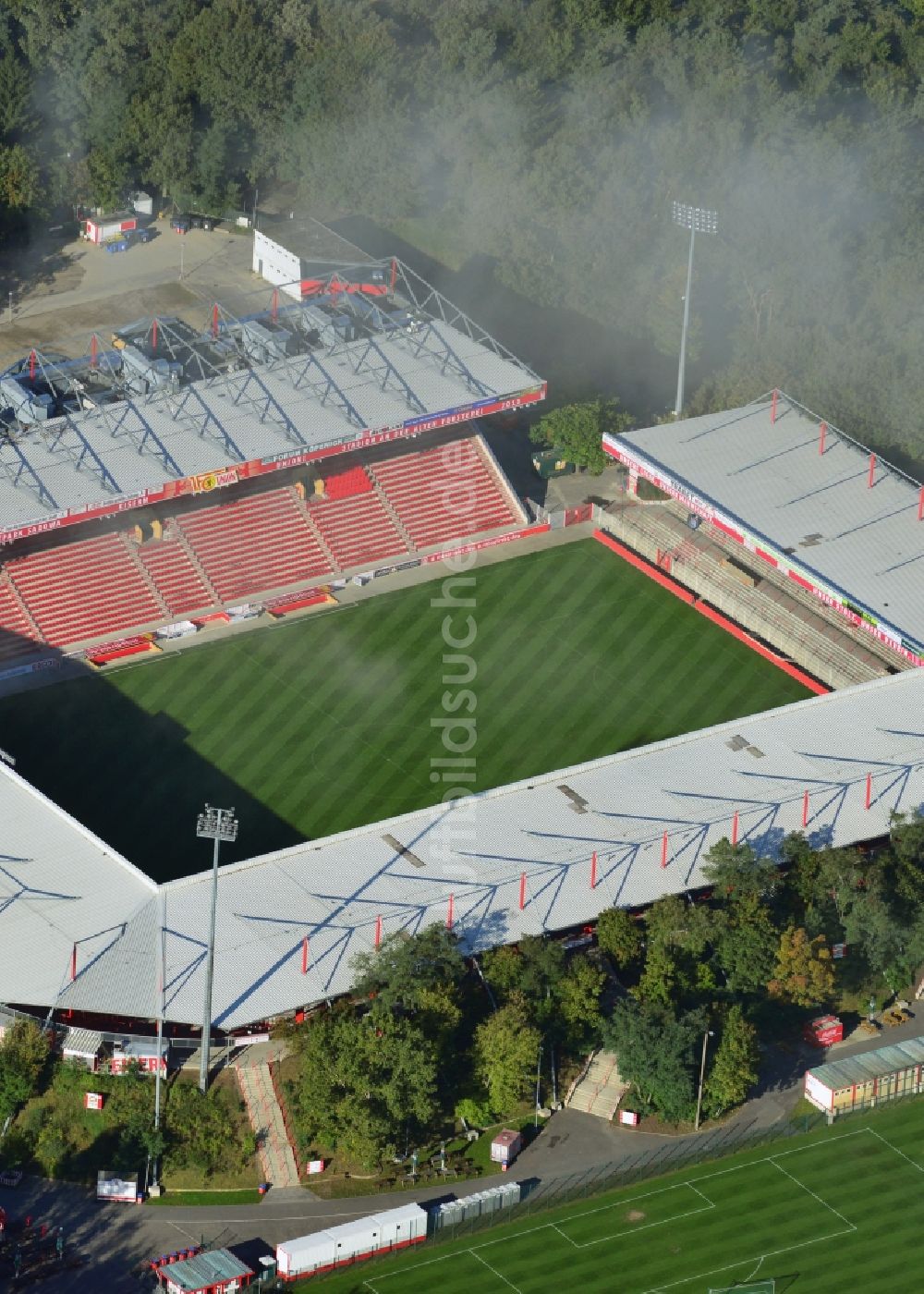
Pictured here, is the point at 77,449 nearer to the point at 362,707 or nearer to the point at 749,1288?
the point at 362,707

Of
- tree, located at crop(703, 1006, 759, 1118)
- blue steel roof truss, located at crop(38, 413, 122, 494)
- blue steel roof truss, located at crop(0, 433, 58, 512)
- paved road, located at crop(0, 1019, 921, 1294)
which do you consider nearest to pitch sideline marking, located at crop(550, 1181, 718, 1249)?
paved road, located at crop(0, 1019, 921, 1294)

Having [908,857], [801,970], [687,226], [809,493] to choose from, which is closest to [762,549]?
[809,493]

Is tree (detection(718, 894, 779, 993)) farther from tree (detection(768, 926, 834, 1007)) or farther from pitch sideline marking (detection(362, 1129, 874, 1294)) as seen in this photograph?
pitch sideline marking (detection(362, 1129, 874, 1294))

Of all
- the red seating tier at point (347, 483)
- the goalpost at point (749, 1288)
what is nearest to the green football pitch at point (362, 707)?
the red seating tier at point (347, 483)

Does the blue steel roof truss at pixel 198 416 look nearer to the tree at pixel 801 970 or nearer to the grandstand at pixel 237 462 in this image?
the grandstand at pixel 237 462

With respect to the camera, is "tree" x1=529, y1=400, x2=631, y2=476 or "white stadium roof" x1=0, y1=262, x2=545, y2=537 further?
"tree" x1=529, y1=400, x2=631, y2=476

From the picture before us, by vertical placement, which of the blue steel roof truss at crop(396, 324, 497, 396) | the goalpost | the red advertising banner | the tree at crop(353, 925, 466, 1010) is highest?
the blue steel roof truss at crop(396, 324, 497, 396)
